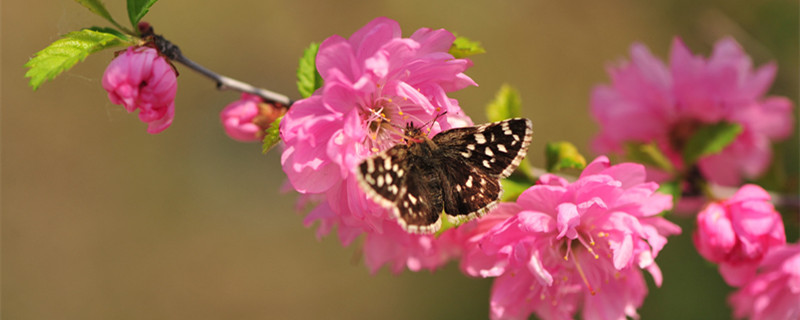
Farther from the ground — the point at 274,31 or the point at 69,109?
the point at 274,31

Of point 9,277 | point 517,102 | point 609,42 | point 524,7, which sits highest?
point 517,102

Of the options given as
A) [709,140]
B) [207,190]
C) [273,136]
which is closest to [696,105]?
[709,140]

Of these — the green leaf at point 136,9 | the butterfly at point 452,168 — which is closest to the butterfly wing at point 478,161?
the butterfly at point 452,168

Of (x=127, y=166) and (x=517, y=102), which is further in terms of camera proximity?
(x=127, y=166)

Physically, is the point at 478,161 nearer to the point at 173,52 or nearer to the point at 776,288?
the point at 173,52

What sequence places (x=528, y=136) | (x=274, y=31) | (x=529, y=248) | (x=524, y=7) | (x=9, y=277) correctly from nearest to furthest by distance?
(x=528, y=136), (x=529, y=248), (x=9, y=277), (x=274, y=31), (x=524, y=7)

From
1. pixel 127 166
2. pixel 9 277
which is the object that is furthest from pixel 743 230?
pixel 9 277

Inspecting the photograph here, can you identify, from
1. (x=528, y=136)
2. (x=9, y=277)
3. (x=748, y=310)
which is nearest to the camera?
(x=528, y=136)

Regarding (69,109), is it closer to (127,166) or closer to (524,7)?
(127,166)
